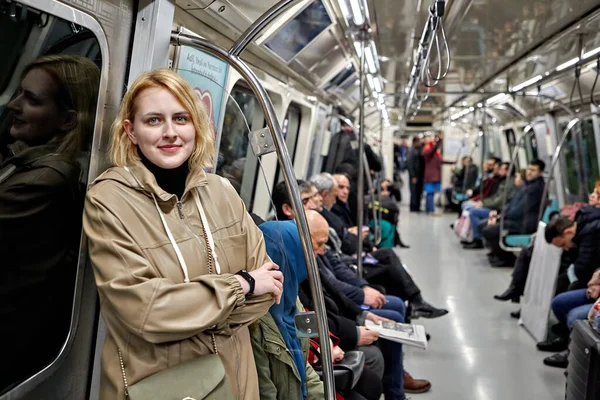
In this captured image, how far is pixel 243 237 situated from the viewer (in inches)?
78.1

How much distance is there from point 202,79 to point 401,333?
2027mm

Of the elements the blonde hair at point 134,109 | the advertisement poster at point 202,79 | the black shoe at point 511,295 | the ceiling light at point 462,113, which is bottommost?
the black shoe at point 511,295

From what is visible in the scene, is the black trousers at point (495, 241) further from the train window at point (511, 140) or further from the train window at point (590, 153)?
the train window at point (511, 140)

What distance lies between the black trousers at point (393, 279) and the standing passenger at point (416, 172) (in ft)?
35.4

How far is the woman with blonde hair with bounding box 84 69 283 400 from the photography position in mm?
1654

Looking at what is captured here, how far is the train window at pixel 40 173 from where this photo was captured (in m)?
1.69

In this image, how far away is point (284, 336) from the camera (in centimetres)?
225

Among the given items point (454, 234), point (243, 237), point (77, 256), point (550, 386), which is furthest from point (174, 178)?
point (454, 234)

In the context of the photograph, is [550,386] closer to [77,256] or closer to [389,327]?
[389,327]

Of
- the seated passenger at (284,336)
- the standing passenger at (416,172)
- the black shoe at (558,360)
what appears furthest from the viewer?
the standing passenger at (416,172)

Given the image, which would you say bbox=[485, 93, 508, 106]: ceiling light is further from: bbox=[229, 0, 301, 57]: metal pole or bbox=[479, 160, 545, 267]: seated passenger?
bbox=[229, 0, 301, 57]: metal pole

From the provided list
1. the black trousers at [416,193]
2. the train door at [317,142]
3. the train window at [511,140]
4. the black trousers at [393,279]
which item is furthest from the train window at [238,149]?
the black trousers at [416,193]

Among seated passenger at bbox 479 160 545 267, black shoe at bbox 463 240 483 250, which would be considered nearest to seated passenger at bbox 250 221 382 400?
seated passenger at bbox 479 160 545 267

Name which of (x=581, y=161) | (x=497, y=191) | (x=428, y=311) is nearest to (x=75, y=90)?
(x=428, y=311)
